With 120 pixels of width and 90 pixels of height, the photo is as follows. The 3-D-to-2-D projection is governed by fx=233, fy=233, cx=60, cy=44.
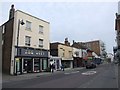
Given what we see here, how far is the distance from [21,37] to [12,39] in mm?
1549

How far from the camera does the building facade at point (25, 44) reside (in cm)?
3434

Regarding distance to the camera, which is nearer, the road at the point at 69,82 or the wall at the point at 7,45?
the road at the point at 69,82

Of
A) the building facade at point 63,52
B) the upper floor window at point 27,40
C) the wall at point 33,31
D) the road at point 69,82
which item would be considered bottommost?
the road at point 69,82

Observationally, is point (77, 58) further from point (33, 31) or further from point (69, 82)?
point (69, 82)

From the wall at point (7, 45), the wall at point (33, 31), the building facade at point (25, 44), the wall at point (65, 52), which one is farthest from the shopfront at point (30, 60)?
the wall at point (65, 52)

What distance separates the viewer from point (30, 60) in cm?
3797

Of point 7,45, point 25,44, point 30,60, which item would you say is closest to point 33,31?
point 25,44

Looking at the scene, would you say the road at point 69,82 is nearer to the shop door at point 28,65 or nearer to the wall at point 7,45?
the shop door at point 28,65

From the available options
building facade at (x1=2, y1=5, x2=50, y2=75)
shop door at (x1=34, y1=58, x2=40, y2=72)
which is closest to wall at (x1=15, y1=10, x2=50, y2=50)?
building facade at (x1=2, y1=5, x2=50, y2=75)

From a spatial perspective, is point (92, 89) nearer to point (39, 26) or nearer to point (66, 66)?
point (39, 26)

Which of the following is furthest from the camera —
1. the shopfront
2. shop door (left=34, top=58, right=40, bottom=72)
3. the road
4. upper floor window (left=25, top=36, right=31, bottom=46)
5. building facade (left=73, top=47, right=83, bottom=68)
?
building facade (left=73, top=47, right=83, bottom=68)

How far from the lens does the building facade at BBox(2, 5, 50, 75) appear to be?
113 feet

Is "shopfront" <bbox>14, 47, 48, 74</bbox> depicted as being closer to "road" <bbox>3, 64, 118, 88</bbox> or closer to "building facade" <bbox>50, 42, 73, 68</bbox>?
"building facade" <bbox>50, 42, 73, 68</bbox>

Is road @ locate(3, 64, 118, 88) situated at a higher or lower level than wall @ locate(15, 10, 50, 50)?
lower
